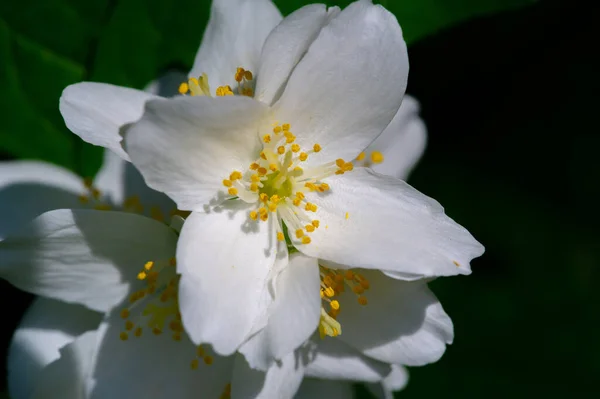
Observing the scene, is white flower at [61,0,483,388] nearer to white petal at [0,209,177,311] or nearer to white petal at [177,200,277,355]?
white petal at [177,200,277,355]

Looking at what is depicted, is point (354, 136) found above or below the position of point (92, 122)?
above

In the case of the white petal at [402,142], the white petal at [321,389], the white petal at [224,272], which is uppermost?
the white petal at [402,142]

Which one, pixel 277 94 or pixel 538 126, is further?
pixel 538 126

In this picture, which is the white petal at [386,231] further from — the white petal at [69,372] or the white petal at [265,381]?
the white petal at [69,372]

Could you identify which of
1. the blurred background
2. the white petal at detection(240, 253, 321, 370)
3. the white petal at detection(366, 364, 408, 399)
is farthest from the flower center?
the blurred background

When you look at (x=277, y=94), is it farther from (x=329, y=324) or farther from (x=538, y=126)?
(x=538, y=126)

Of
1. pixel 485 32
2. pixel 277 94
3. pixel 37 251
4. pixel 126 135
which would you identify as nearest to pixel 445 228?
pixel 277 94

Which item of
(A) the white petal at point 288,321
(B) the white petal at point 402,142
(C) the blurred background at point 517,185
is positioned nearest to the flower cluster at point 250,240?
(A) the white petal at point 288,321
